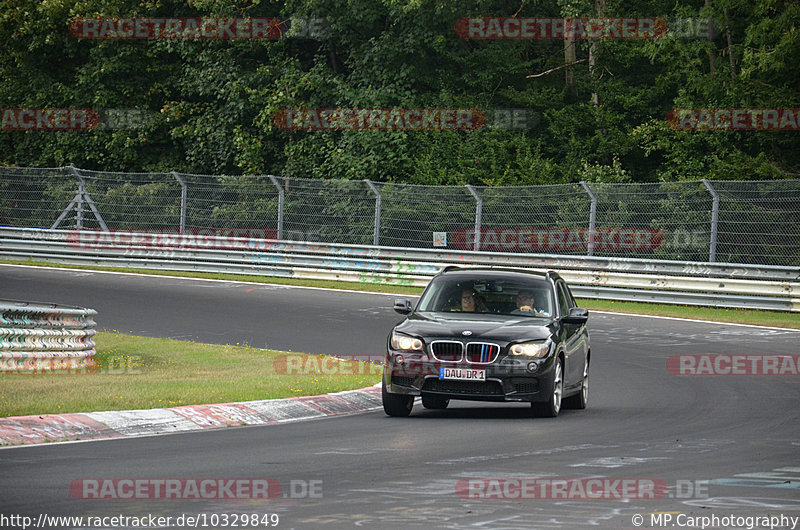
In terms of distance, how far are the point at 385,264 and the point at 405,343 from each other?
59.0 ft

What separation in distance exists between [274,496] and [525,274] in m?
6.93

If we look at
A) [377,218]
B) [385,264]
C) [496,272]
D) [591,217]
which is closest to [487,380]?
[496,272]

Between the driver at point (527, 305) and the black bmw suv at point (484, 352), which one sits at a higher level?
the driver at point (527, 305)

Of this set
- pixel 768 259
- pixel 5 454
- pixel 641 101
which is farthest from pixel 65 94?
pixel 5 454

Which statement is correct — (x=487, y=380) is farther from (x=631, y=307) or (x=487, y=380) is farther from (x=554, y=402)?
(x=631, y=307)

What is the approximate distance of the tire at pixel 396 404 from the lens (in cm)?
1296

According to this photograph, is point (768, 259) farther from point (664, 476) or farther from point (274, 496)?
point (274, 496)

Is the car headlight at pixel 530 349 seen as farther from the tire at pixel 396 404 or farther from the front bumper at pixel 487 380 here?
the tire at pixel 396 404

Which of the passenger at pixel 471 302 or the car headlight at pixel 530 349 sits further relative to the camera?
the passenger at pixel 471 302

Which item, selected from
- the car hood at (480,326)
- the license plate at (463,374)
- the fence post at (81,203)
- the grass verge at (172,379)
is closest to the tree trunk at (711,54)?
the fence post at (81,203)

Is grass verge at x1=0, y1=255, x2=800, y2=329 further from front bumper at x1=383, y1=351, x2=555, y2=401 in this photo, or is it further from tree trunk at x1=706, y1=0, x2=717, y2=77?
front bumper at x1=383, y1=351, x2=555, y2=401

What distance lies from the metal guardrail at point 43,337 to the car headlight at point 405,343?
198 inches

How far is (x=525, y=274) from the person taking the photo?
1439cm

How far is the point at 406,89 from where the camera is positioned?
38.2 m
